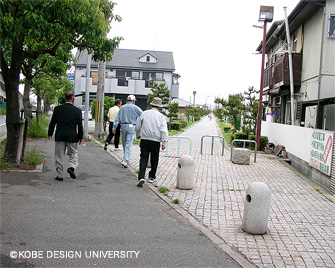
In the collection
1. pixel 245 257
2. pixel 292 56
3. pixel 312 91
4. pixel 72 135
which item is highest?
pixel 292 56

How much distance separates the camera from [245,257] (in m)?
4.30

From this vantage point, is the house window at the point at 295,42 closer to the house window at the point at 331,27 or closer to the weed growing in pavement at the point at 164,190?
the house window at the point at 331,27

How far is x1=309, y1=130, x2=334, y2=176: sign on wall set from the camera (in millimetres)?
8527

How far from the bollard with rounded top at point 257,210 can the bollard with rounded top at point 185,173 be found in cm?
240

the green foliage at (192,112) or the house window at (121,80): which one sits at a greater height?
the house window at (121,80)

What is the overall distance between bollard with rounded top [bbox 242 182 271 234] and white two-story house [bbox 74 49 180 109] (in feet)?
129

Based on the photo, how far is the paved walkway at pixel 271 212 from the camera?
14.8 ft

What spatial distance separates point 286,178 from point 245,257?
643 cm

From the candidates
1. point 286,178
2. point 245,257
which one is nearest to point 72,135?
point 245,257

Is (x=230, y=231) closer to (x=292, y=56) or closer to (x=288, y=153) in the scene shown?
(x=288, y=153)

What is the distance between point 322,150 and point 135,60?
1599 inches

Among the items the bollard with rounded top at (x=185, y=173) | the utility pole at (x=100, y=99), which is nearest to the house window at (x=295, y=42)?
the utility pole at (x=100, y=99)

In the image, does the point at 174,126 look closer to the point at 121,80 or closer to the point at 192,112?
the point at 121,80

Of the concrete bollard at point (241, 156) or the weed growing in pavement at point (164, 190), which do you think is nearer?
the weed growing in pavement at point (164, 190)
